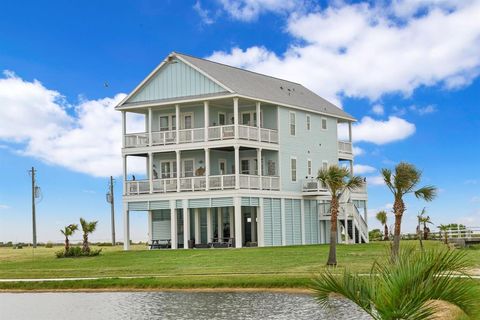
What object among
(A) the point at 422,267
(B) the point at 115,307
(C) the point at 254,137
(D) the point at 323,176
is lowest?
(B) the point at 115,307

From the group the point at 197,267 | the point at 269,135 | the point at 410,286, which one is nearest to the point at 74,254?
the point at 197,267

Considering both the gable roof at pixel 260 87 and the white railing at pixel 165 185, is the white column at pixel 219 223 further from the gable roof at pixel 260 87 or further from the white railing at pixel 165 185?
the gable roof at pixel 260 87

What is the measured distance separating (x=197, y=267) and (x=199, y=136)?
51.9 feet

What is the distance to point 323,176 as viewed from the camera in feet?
119

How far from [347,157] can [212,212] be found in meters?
13.8

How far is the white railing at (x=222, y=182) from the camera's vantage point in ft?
169

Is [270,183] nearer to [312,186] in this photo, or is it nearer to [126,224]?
[312,186]

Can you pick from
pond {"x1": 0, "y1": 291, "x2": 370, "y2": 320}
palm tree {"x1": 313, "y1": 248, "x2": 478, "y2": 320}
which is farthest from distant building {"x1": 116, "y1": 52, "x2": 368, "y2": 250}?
palm tree {"x1": 313, "y1": 248, "x2": 478, "y2": 320}

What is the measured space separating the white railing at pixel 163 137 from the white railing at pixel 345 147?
50.4ft

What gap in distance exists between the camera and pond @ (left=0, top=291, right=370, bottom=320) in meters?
21.7

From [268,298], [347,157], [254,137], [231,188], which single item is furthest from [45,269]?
[347,157]

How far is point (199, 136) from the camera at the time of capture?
53125mm

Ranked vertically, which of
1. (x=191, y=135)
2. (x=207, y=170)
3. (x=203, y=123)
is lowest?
(x=207, y=170)

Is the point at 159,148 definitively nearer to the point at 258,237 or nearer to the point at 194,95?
the point at 194,95
